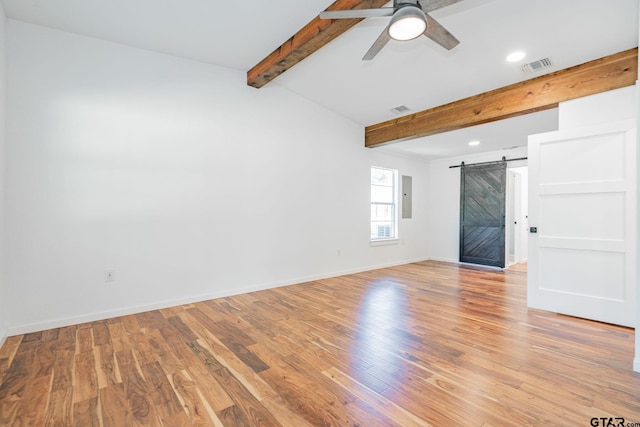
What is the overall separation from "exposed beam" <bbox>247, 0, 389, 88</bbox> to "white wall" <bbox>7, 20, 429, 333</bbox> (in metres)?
0.50

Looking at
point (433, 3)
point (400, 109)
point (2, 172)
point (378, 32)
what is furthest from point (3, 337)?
point (400, 109)

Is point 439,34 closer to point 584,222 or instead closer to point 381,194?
point 584,222

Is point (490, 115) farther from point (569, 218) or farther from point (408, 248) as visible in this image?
point (408, 248)

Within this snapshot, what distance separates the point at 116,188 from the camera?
10.5 ft

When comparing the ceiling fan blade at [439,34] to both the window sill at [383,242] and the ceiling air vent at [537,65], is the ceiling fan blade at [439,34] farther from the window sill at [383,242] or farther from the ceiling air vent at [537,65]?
the window sill at [383,242]

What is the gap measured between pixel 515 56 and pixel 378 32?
59.6 inches

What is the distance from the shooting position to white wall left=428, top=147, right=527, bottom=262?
6938 millimetres

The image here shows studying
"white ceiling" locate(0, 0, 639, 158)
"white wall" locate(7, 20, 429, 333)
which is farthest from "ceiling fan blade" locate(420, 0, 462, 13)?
"white wall" locate(7, 20, 429, 333)

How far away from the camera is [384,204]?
645 centimetres

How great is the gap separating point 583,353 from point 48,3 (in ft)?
18.0

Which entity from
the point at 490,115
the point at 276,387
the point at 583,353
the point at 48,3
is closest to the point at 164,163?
the point at 48,3

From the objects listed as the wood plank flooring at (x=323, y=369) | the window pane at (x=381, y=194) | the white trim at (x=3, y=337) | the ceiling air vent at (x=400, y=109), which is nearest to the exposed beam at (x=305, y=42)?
the ceiling air vent at (x=400, y=109)

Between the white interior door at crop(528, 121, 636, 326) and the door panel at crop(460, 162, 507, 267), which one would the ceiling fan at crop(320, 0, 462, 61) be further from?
the door panel at crop(460, 162, 507, 267)

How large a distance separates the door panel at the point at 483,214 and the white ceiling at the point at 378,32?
2.25m
